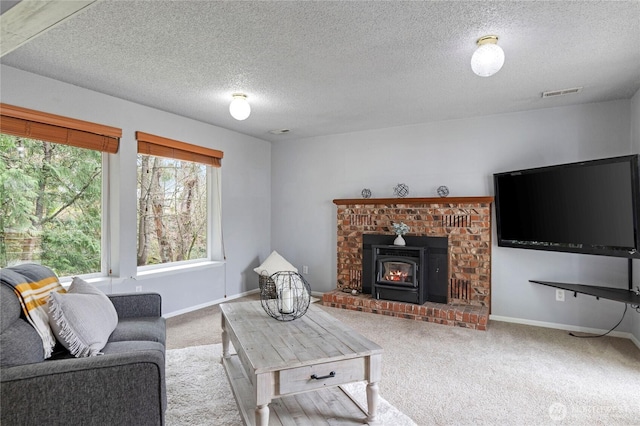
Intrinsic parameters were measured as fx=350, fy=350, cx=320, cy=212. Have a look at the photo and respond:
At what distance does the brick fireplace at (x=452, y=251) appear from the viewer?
13.0 feet

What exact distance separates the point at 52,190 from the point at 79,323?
6.97 feet

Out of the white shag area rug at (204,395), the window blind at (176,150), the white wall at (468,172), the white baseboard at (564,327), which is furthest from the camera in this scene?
the window blind at (176,150)

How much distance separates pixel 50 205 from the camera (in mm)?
3281

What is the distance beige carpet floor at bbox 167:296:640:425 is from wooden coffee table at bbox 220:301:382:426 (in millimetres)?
446

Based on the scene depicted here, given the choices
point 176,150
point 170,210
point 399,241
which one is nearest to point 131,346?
point 170,210

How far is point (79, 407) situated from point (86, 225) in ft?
8.62

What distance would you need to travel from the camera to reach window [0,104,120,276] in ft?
9.85

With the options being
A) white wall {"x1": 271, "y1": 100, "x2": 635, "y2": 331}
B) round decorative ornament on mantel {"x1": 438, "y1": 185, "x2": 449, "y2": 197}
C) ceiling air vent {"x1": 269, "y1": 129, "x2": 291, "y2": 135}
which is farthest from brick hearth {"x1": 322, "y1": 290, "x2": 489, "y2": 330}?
ceiling air vent {"x1": 269, "y1": 129, "x2": 291, "y2": 135}

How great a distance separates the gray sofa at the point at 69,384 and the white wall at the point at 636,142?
13.5 feet

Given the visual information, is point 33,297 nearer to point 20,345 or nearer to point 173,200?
point 20,345

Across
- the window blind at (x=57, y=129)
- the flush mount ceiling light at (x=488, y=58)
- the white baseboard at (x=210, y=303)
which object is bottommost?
the white baseboard at (x=210, y=303)

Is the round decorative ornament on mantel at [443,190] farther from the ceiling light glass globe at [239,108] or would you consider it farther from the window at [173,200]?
the window at [173,200]

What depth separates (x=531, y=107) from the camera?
151 inches

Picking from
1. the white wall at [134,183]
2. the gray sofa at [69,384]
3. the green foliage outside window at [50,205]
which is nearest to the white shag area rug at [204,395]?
the gray sofa at [69,384]
